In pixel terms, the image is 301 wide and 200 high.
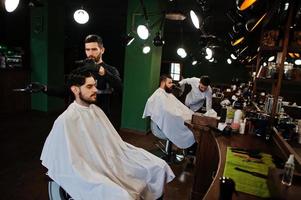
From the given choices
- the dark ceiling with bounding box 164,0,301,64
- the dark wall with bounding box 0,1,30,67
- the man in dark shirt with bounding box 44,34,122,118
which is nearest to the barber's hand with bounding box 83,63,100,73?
the man in dark shirt with bounding box 44,34,122,118

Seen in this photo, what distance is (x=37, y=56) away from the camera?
18.3 feet

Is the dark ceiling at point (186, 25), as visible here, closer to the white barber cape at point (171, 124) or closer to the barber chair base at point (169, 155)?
the white barber cape at point (171, 124)

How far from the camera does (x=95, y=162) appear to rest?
1638 millimetres

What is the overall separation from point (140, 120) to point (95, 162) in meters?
3.15

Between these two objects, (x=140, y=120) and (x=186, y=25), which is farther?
(x=186, y=25)

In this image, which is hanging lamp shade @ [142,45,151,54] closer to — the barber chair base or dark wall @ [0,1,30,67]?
the barber chair base

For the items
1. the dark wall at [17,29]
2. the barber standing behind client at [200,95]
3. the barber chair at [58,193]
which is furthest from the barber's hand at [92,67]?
the dark wall at [17,29]

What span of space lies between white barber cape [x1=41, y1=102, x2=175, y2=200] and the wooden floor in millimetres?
976

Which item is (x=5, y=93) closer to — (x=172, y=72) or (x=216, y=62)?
(x=172, y=72)

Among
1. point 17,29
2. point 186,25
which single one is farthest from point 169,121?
point 186,25

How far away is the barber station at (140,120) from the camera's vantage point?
1.48m

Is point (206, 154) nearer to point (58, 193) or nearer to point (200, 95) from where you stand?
point (58, 193)

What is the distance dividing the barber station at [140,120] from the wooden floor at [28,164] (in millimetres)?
14

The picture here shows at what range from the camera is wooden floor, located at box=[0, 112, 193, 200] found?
2.52 metres
